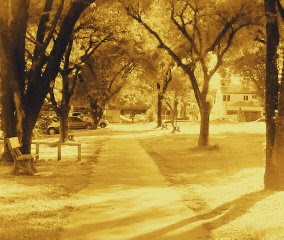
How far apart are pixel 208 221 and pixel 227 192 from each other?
359 centimetres

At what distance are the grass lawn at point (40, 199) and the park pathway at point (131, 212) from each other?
11.0 inches

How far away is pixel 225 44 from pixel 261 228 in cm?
1948

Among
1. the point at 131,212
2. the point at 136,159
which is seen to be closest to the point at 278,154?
the point at 131,212

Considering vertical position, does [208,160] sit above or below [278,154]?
below

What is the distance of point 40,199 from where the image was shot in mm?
11305

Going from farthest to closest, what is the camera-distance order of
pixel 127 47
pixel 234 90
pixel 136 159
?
1. pixel 234 90
2. pixel 127 47
3. pixel 136 159

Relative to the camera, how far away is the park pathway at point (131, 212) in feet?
26.5

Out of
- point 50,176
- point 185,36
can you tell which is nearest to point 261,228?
point 50,176

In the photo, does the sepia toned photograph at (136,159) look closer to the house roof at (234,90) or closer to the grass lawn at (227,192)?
the grass lawn at (227,192)

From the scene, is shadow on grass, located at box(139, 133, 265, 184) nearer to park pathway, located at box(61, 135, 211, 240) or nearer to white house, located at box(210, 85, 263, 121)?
park pathway, located at box(61, 135, 211, 240)

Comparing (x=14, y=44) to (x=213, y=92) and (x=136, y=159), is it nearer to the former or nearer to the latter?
(x=136, y=159)

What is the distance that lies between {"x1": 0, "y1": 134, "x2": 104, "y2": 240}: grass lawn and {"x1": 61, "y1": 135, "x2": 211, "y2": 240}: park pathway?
278 mm

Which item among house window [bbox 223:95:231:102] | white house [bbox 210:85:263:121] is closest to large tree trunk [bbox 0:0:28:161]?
white house [bbox 210:85:263:121]

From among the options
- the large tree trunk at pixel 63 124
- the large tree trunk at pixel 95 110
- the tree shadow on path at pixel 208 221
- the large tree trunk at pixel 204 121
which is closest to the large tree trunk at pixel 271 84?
the tree shadow on path at pixel 208 221
